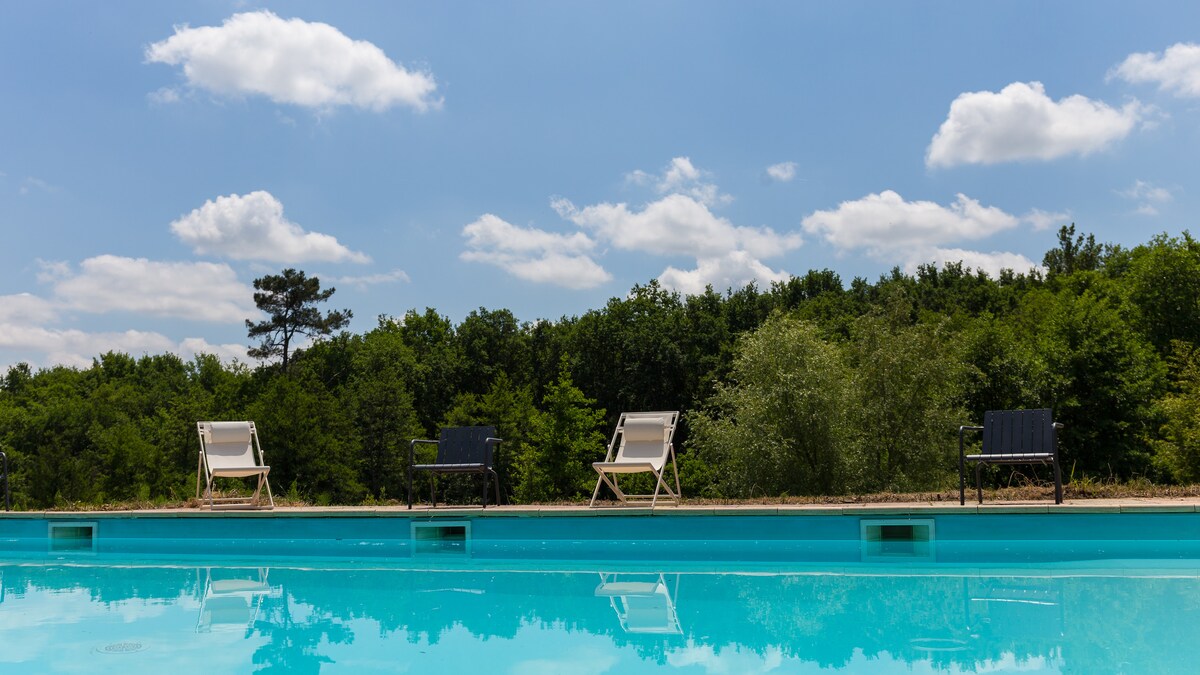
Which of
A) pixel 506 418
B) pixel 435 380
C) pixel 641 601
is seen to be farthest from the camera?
pixel 435 380

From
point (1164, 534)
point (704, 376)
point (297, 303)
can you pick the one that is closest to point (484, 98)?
point (1164, 534)

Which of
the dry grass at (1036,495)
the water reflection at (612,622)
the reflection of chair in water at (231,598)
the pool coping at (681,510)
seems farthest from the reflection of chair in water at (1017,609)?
the reflection of chair in water at (231,598)

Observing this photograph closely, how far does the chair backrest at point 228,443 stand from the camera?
783cm

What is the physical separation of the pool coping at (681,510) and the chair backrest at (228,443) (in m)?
0.42

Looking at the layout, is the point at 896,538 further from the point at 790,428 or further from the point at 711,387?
the point at 711,387

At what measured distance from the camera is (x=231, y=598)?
498 centimetres

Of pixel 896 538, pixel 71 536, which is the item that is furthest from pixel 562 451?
→ pixel 896 538

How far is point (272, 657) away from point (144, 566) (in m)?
3.67

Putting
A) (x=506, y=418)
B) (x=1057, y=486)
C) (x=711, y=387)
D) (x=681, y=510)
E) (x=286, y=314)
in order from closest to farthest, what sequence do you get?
1. (x=1057, y=486)
2. (x=681, y=510)
3. (x=711, y=387)
4. (x=506, y=418)
5. (x=286, y=314)

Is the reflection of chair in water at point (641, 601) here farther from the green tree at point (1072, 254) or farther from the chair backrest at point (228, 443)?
the green tree at point (1072, 254)

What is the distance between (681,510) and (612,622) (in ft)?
8.33

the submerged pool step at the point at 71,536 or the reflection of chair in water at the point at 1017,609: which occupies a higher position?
the reflection of chair in water at the point at 1017,609

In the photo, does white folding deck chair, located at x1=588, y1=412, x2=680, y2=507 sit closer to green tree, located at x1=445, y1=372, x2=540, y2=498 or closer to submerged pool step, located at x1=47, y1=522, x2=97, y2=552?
submerged pool step, located at x1=47, y1=522, x2=97, y2=552

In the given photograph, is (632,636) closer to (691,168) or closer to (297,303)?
(691,168)
